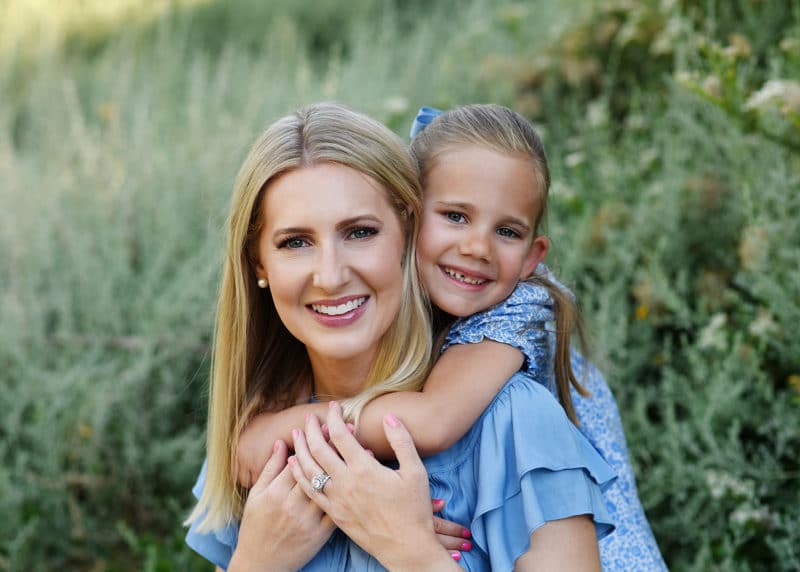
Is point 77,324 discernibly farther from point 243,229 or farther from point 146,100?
point 243,229

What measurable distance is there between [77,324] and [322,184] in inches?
99.3

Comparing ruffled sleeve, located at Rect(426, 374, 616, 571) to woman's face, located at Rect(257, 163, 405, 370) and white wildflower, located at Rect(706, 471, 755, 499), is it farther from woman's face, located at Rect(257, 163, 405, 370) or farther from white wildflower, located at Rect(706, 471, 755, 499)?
white wildflower, located at Rect(706, 471, 755, 499)

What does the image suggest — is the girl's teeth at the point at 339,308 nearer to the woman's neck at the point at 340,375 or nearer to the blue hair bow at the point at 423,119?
the woman's neck at the point at 340,375

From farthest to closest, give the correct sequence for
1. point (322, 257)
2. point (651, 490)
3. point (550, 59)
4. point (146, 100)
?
point (146, 100), point (550, 59), point (651, 490), point (322, 257)

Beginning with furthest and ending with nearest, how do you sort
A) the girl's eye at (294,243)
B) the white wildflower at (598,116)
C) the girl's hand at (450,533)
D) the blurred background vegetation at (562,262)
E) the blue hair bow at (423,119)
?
the white wildflower at (598,116) → the blurred background vegetation at (562,262) → the blue hair bow at (423,119) → the girl's eye at (294,243) → the girl's hand at (450,533)

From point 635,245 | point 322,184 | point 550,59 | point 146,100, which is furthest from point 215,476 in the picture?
point 146,100

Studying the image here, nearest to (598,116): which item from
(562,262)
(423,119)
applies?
(562,262)

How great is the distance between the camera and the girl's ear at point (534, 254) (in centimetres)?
222

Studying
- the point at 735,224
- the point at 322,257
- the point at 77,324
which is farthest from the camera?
the point at 77,324

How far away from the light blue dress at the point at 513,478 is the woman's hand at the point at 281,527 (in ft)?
0.31

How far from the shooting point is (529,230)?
2.15 m

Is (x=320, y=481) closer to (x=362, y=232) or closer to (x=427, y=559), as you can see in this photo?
(x=427, y=559)

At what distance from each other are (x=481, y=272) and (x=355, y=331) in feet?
1.17

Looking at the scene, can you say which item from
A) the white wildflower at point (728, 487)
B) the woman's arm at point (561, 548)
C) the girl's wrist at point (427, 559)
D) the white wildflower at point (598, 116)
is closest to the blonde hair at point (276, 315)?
the girl's wrist at point (427, 559)
